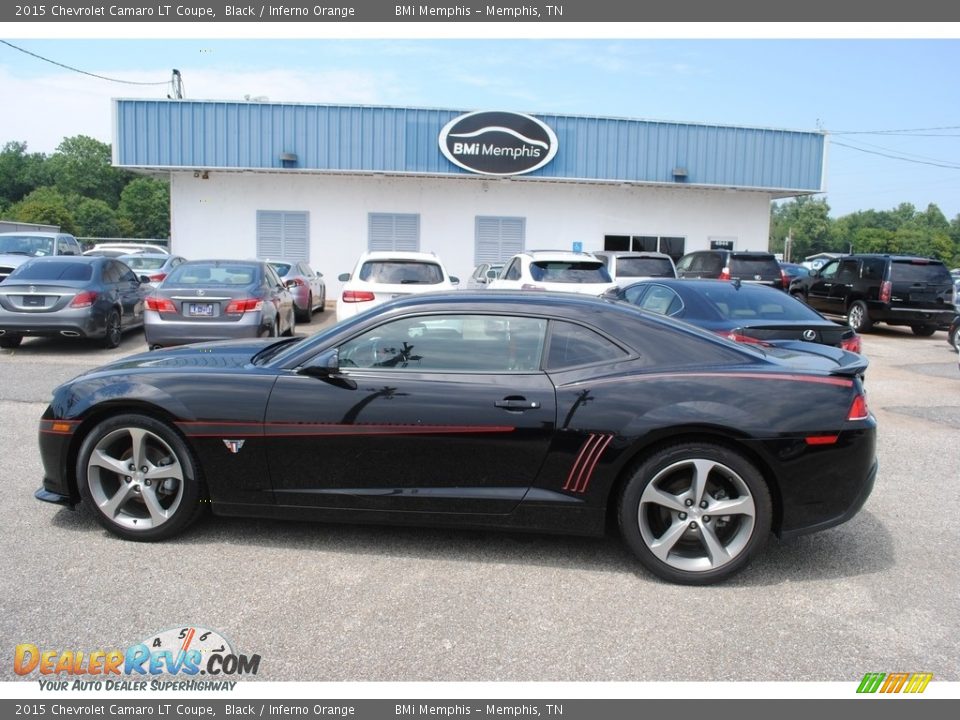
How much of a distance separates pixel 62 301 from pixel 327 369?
914 cm

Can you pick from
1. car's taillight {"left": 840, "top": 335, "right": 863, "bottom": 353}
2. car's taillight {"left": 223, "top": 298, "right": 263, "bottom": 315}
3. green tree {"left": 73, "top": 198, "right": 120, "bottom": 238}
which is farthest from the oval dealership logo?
green tree {"left": 73, "top": 198, "right": 120, "bottom": 238}

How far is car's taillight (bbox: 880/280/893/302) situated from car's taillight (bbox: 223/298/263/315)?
12693 mm

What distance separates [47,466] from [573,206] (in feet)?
67.2

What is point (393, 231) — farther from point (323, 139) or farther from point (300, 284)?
point (300, 284)

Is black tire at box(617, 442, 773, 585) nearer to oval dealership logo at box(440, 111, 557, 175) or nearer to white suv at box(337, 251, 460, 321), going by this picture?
white suv at box(337, 251, 460, 321)

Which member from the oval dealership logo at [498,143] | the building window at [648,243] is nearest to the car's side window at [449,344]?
the oval dealership logo at [498,143]

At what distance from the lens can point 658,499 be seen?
401cm

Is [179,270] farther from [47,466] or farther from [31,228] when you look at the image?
[31,228]

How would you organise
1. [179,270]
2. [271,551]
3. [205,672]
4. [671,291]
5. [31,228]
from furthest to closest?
[31,228] → [179,270] → [671,291] → [271,551] → [205,672]

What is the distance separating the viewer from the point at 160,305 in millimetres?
10312

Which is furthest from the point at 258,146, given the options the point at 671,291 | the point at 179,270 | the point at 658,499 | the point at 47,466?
the point at 658,499

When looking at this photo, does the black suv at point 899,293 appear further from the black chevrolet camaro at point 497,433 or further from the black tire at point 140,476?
the black tire at point 140,476

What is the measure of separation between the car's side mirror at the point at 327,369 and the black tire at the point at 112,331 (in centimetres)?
→ 925

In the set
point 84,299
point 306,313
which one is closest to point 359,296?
point 84,299
